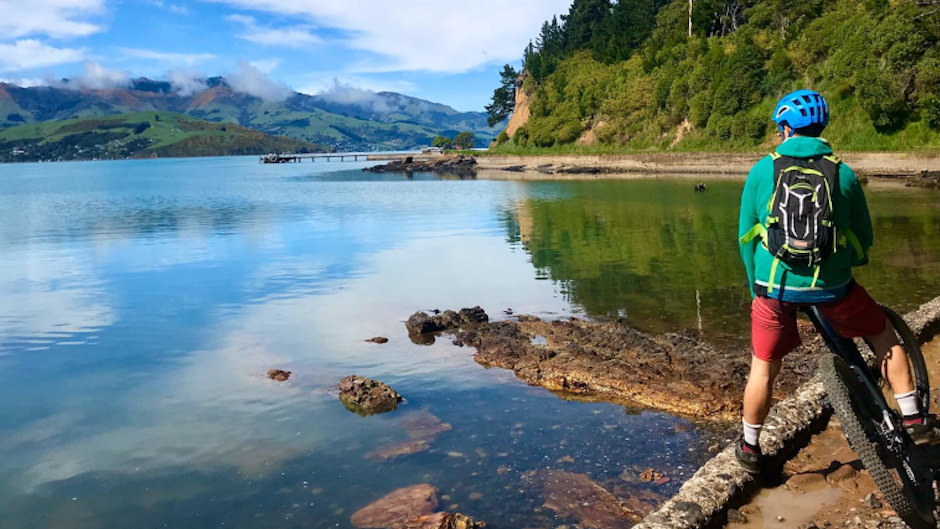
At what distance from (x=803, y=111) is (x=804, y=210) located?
780 millimetres

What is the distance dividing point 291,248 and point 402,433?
23260 millimetres

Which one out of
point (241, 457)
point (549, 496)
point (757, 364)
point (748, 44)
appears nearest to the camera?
point (757, 364)

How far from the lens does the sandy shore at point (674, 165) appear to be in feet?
178

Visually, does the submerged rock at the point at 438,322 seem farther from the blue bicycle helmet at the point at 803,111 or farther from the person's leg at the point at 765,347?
the blue bicycle helmet at the point at 803,111

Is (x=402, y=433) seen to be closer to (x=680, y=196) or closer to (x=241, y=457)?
(x=241, y=457)

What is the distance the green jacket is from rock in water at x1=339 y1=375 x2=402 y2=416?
7.82 meters

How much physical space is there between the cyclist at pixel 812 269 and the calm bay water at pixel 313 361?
11.7ft

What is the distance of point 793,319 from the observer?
4.80 m

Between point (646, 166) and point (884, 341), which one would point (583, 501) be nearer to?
point (884, 341)

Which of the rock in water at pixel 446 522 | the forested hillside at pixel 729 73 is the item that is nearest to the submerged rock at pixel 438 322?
the rock in water at pixel 446 522

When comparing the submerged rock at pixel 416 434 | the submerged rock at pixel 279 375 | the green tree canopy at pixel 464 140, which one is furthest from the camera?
the green tree canopy at pixel 464 140

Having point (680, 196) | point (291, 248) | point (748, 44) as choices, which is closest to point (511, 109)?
point (748, 44)

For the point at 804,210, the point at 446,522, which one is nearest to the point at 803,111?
the point at 804,210

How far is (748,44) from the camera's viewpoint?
81.9 meters
